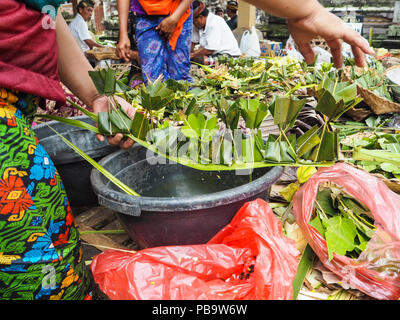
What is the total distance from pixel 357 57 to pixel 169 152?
686 mm

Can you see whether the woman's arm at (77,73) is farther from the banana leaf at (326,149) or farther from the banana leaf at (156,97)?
the banana leaf at (326,149)

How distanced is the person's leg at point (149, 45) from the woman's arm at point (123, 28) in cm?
9

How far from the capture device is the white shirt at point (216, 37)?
4793 mm

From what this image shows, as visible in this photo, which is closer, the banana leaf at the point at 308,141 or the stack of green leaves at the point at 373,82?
→ the banana leaf at the point at 308,141

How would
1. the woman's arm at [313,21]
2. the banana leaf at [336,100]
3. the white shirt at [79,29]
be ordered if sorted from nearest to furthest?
the woman's arm at [313,21] → the banana leaf at [336,100] → the white shirt at [79,29]

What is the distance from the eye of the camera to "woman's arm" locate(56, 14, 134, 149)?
3.80 ft

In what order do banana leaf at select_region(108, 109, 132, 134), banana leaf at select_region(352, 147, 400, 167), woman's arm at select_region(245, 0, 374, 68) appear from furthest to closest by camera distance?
banana leaf at select_region(352, 147, 400, 167) < banana leaf at select_region(108, 109, 132, 134) < woman's arm at select_region(245, 0, 374, 68)

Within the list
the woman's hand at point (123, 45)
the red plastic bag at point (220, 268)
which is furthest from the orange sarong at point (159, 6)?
the red plastic bag at point (220, 268)

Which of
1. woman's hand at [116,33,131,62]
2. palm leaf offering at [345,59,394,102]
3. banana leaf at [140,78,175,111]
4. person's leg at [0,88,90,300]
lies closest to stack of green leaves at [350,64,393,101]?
palm leaf offering at [345,59,394,102]

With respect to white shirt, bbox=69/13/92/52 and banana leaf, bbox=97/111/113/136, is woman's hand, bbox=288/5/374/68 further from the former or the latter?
white shirt, bbox=69/13/92/52

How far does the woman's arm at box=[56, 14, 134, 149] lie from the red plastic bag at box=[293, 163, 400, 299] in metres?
0.72
